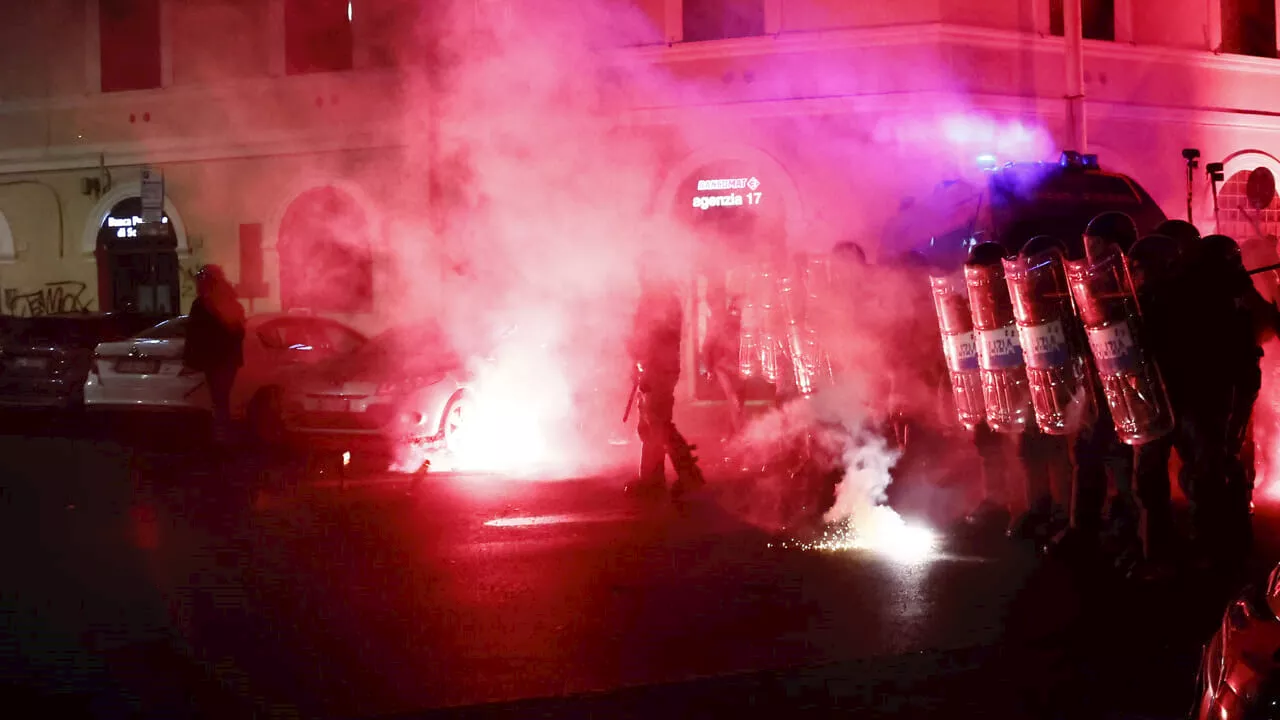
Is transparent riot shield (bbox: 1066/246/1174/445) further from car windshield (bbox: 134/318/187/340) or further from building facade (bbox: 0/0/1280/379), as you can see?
car windshield (bbox: 134/318/187/340)

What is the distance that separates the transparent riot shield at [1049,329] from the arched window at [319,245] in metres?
12.0

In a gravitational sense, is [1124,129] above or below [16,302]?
above

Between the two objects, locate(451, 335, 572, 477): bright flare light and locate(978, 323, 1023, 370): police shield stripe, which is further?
locate(451, 335, 572, 477): bright flare light

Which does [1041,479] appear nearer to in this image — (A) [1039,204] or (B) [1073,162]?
(A) [1039,204]

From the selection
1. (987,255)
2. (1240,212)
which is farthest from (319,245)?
(987,255)

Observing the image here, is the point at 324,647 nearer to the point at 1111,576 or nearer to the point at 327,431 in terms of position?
the point at 1111,576

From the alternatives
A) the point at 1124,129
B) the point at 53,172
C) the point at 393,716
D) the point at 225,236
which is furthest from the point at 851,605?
the point at 53,172

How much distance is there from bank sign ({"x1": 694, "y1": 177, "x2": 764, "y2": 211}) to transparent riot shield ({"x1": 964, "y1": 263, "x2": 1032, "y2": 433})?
347 inches

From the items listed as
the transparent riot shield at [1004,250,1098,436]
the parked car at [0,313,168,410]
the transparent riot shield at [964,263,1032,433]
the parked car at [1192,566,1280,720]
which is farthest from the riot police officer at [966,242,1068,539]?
the parked car at [0,313,168,410]

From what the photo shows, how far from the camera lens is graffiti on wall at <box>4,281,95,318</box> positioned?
19.2 meters

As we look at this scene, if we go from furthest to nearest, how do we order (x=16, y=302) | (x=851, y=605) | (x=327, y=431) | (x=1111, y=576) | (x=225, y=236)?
(x=16, y=302) < (x=225, y=236) < (x=327, y=431) < (x=1111, y=576) < (x=851, y=605)

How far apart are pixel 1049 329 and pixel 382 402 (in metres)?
6.40

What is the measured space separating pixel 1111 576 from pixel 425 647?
11.3ft

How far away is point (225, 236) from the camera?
18.4m
